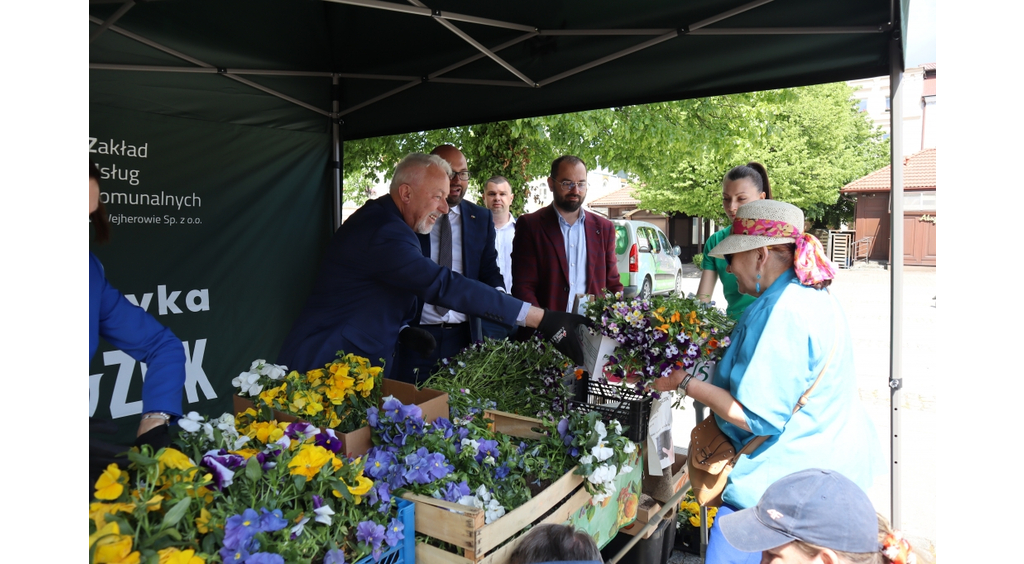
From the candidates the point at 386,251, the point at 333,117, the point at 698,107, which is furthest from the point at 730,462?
the point at 698,107

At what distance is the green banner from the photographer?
3.97m

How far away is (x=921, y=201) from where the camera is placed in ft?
96.7

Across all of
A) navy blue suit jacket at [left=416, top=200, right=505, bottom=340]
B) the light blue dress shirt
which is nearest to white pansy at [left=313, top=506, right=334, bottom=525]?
navy blue suit jacket at [left=416, top=200, right=505, bottom=340]

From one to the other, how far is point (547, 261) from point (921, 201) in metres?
31.5

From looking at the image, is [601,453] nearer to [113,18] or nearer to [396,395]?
[396,395]

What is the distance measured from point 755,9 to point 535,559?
2924mm

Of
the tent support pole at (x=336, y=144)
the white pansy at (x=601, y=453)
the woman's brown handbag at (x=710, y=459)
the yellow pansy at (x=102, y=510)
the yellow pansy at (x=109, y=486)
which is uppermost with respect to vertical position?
the tent support pole at (x=336, y=144)

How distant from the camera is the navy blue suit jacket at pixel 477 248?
13.4 ft

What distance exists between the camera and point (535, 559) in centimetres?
158

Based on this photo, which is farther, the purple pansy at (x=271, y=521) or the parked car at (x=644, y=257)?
the parked car at (x=644, y=257)

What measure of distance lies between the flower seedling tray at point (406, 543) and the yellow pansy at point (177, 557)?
48cm

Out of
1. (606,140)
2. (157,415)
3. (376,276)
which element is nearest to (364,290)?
(376,276)

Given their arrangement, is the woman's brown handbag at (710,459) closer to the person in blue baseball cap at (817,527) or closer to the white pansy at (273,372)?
the person in blue baseball cap at (817,527)

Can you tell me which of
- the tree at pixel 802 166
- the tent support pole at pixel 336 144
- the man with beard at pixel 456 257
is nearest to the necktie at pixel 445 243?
the man with beard at pixel 456 257
